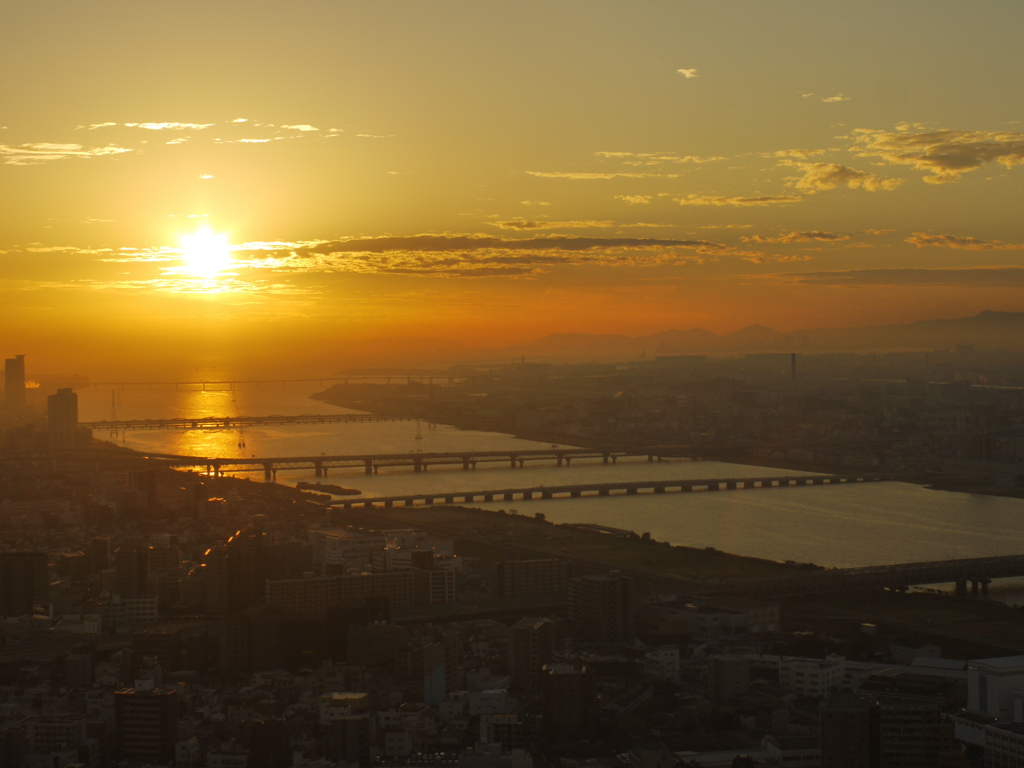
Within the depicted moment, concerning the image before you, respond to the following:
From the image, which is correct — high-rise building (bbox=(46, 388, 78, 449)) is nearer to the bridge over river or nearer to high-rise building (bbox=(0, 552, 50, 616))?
high-rise building (bbox=(0, 552, 50, 616))

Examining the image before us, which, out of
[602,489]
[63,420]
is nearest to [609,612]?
[602,489]

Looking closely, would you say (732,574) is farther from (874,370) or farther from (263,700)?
(874,370)

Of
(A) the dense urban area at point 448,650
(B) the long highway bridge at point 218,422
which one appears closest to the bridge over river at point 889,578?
(A) the dense urban area at point 448,650

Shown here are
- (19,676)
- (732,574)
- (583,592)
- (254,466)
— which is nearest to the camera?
(19,676)

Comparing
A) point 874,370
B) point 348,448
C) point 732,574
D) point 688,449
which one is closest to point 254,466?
point 348,448

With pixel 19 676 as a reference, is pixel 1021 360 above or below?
above

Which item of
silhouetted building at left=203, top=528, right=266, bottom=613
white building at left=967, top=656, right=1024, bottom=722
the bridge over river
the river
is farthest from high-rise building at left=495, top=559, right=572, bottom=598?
white building at left=967, top=656, right=1024, bottom=722
